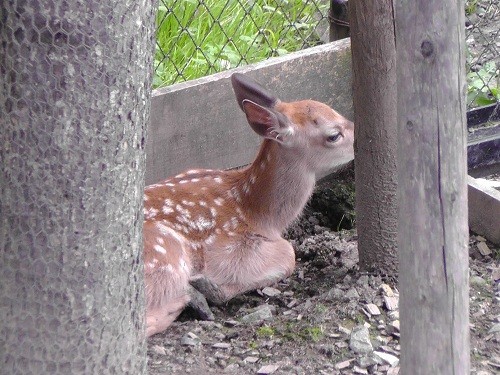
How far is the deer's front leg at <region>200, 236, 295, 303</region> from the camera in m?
4.88

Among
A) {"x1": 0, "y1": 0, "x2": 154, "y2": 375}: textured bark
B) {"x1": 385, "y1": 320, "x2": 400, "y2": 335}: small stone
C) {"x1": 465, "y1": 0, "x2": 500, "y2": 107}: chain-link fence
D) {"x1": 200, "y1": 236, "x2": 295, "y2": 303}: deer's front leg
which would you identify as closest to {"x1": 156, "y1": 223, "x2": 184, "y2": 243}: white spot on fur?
{"x1": 200, "y1": 236, "x2": 295, "y2": 303}: deer's front leg

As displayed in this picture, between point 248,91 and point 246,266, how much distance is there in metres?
0.90

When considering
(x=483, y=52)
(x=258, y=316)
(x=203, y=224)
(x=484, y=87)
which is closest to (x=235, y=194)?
(x=203, y=224)

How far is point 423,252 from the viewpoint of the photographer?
108 inches

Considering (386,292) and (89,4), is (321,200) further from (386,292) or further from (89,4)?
(89,4)

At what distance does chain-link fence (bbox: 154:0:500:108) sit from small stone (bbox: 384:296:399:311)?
2.09m

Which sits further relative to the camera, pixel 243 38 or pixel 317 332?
pixel 243 38

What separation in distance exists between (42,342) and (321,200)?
3.46m

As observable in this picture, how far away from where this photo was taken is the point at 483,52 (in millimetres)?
6734

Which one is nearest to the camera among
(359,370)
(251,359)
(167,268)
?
(359,370)

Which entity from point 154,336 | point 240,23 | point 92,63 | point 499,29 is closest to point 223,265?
point 154,336

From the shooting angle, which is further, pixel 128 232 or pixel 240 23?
pixel 240 23

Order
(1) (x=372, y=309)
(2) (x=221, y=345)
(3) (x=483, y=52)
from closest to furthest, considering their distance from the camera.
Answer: (2) (x=221, y=345) → (1) (x=372, y=309) → (3) (x=483, y=52)

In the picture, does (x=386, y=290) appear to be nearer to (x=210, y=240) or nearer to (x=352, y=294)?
(x=352, y=294)
